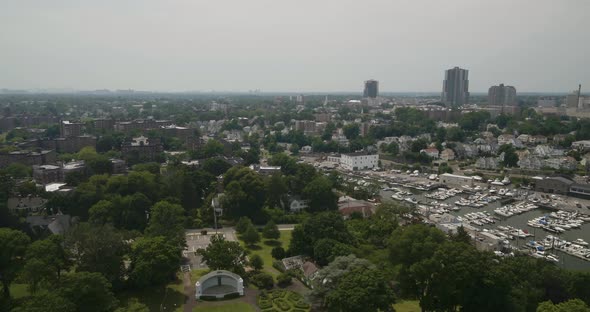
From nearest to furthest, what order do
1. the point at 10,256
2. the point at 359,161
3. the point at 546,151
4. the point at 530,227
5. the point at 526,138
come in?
the point at 10,256, the point at 530,227, the point at 359,161, the point at 546,151, the point at 526,138

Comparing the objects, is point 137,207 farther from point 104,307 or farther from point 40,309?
point 40,309

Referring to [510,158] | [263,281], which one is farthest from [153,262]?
[510,158]

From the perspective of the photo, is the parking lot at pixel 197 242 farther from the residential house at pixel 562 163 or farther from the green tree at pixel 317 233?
the residential house at pixel 562 163

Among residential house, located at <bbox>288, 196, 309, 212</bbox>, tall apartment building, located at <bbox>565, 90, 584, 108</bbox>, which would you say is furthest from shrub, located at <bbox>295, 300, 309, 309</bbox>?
tall apartment building, located at <bbox>565, 90, 584, 108</bbox>

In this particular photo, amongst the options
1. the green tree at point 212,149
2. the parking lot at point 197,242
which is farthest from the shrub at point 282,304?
the green tree at point 212,149

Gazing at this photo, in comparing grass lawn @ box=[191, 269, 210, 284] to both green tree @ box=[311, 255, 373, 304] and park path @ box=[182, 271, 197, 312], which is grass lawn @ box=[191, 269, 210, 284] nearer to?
park path @ box=[182, 271, 197, 312]

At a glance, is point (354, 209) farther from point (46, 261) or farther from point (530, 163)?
point (530, 163)
